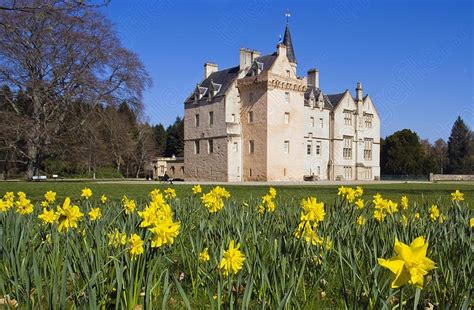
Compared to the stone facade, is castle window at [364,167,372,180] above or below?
below

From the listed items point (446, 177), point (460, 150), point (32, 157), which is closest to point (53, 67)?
point (32, 157)

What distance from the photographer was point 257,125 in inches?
1784

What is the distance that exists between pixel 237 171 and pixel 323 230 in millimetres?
42126

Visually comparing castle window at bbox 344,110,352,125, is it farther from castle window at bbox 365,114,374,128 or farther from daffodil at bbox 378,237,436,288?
daffodil at bbox 378,237,436,288

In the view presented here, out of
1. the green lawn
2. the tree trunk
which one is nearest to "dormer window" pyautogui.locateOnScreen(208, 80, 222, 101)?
the tree trunk

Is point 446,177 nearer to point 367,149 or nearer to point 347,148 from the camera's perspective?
point 367,149

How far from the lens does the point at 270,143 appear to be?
4472cm

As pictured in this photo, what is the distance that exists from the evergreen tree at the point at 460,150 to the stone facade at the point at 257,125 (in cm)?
3848

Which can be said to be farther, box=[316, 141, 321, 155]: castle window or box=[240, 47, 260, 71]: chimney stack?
box=[316, 141, 321, 155]: castle window

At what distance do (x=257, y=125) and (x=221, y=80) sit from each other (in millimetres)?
7279

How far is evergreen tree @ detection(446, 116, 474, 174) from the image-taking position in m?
81.2

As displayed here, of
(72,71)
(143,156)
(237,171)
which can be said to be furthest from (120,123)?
(143,156)

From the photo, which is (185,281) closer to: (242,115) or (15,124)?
(15,124)

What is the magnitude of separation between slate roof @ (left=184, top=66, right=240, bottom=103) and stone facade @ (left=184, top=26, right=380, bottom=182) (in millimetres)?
140
